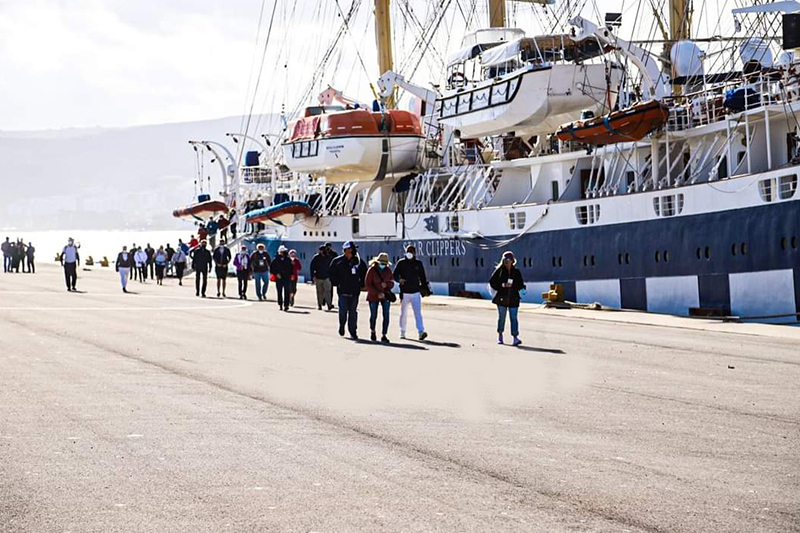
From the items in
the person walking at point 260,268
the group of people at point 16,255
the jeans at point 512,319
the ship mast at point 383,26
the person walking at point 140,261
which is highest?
the ship mast at point 383,26

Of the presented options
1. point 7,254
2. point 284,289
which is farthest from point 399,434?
point 7,254

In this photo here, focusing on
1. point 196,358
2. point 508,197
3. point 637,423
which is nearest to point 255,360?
point 196,358

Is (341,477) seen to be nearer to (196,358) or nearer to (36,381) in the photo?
(36,381)

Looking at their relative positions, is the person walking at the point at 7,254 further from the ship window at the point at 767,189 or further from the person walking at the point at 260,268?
the ship window at the point at 767,189

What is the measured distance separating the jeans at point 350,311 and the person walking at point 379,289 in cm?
32

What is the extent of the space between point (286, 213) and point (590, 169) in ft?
57.3

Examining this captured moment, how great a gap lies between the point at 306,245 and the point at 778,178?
93.6 feet

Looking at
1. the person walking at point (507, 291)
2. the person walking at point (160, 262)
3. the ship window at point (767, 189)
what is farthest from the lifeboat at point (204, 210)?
the person walking at point (507, 291)

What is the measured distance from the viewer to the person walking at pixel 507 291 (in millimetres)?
20016

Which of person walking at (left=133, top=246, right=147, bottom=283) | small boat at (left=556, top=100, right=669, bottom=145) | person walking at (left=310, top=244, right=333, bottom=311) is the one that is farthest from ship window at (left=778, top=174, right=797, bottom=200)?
person walking at (left=133, top=246, right=147, bottom=283)

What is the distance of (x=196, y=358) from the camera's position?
17812mm

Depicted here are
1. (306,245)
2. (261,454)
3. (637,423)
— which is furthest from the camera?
(306,245)

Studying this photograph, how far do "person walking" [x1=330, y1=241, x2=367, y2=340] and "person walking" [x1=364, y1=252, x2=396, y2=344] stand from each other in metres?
0.34

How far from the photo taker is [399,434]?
1084 cm
